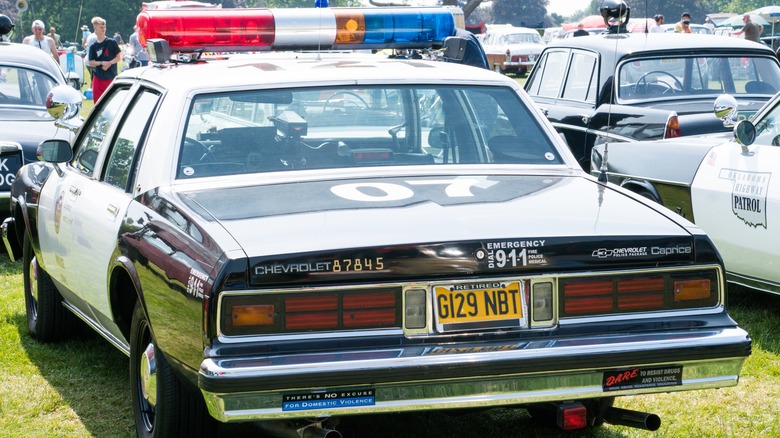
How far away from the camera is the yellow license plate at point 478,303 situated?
11.8 feet

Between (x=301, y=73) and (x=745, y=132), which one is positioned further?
(x=745, y=132)

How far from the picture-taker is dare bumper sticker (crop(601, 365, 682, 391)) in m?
3.69

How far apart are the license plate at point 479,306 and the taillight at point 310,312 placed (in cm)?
15

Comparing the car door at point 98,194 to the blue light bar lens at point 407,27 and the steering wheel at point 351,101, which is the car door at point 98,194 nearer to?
the steering wheel at point 351,101

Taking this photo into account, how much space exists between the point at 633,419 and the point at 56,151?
117 inches

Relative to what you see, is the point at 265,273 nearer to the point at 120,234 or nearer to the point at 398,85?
the point at 120,234

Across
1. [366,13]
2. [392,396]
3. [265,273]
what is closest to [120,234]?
[265,273]

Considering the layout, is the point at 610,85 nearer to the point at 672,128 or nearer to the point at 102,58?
the point at 672,128

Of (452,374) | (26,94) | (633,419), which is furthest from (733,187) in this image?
(26,94)

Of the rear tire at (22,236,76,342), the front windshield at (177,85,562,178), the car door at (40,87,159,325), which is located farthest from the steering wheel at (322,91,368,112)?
the rear tire at (22,236,76,342)

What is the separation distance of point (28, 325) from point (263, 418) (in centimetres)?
Result: 350

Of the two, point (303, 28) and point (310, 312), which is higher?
point (303, 28)

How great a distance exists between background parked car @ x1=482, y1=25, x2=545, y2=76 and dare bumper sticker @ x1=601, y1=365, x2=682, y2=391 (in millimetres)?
31581

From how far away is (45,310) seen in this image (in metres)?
6.12
